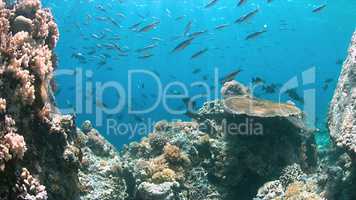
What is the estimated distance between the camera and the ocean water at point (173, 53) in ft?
61.0

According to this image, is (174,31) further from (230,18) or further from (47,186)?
(47,186)

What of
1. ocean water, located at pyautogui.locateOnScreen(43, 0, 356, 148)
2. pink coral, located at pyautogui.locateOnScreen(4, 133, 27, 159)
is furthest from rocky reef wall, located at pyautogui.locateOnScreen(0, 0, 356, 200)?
ocean water, located at pyautogui.locateOnScreen(43, 0, 356, 148)

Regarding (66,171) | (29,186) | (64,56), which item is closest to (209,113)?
(66,171)

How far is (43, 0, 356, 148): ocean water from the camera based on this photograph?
18.6 m

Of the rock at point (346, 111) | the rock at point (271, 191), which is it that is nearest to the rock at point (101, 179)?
the rock at point (271, 191)

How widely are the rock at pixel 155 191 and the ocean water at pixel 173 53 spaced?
6920mm

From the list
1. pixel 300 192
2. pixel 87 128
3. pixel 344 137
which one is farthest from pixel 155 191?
pixel 87 128

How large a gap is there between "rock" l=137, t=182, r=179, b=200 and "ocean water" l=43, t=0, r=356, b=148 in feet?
22.7

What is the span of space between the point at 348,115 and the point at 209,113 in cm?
479

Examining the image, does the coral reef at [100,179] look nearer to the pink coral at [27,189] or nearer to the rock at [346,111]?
the pink coral at [27,189]

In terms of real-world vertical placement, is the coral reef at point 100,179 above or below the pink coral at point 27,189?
below

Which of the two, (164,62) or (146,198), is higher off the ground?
(164,62)

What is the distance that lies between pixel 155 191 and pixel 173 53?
12187 mm

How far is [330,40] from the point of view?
70.3m
